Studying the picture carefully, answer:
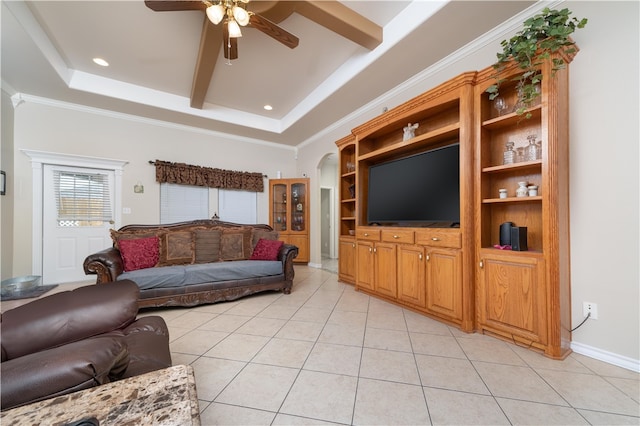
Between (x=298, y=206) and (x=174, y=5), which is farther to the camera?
(x=298, y=206)

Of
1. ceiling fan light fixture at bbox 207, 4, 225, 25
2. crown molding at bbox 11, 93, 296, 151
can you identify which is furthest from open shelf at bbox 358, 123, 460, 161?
crown molding at bbox 11, 93, 296, 151

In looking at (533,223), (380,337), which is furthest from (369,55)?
(380,337)

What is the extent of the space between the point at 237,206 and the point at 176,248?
6.93 feet

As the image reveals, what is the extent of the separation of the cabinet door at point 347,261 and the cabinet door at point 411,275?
1.01 metres

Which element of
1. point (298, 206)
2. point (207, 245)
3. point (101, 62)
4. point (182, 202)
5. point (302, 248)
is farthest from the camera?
point (298, 206)

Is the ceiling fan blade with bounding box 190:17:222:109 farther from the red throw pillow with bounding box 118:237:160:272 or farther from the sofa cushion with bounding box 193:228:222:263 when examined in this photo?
the red throw pillow with bounding box 118:237:160:272

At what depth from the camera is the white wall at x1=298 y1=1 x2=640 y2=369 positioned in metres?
1.66

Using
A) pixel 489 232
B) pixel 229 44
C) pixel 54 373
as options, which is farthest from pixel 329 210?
pixel 54 373

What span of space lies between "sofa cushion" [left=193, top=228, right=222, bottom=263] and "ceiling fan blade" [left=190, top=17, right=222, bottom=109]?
6.90ft

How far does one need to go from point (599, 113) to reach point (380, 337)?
2.44 metres

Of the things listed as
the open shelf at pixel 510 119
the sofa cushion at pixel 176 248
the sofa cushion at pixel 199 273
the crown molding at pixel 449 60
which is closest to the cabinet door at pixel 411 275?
the open shelf at pixel 510 119

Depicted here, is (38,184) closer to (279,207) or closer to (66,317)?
(279,207)

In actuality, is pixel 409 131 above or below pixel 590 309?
above

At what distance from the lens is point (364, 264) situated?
3.37 metres
